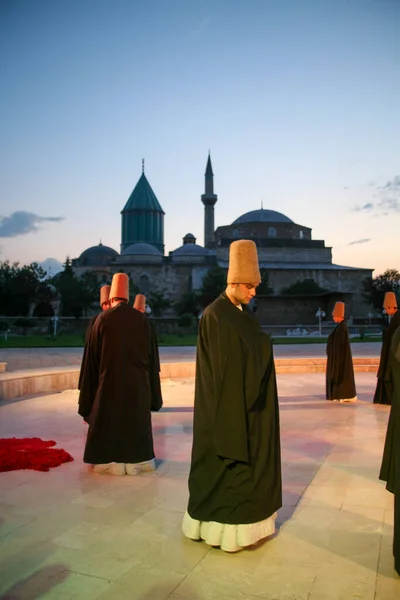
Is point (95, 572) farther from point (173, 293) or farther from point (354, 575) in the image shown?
point (173, 293)

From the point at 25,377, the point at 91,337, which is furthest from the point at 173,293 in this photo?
the point at 91,337

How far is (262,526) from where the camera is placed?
3395 millimetres

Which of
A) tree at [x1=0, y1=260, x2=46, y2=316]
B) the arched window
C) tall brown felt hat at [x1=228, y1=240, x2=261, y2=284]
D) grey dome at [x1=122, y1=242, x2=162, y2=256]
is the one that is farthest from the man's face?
grey dome at [x1=122, y1=242, x2=162, y2=256]

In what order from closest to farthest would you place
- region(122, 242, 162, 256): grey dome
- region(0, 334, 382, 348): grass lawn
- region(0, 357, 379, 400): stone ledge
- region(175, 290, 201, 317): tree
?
region(0, 357, 379, 400): stone ledge < region(0, 334, 382, 348): grass lawn < region(175, 290, 201, 317): tree < region(122, 242, 162, 256): grey dome

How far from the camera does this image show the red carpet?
536 cm

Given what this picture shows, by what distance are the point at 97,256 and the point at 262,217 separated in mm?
19206

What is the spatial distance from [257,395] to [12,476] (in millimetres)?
2753

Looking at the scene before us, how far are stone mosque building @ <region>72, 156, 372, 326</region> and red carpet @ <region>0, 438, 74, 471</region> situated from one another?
4788 centimetres

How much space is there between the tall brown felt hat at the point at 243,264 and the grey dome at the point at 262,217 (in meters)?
59.8

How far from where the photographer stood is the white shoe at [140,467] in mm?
5133

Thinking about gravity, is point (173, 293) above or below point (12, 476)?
above

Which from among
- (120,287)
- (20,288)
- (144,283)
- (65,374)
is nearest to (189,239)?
(144,283)

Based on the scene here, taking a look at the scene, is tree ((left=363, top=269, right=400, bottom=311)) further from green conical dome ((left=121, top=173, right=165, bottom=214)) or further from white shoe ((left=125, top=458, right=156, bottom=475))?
white shoe ((left=125, top=458, right=156, bottom=475))

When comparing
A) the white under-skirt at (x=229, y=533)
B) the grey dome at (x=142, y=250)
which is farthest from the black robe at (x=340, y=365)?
the grey dome at (x=142, y=250)
